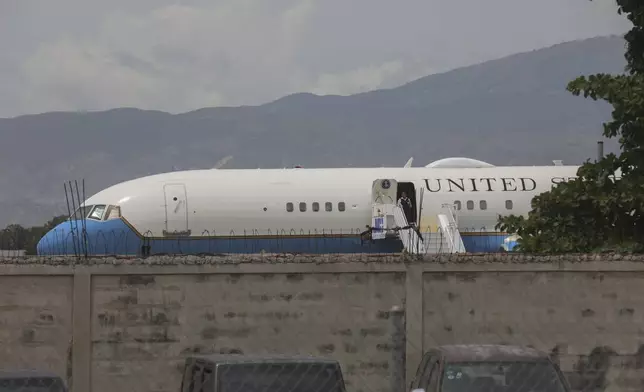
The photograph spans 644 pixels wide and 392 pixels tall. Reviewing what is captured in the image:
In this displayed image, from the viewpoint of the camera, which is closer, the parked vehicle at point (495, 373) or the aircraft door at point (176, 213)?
the parked vehicle at point (495, 373)

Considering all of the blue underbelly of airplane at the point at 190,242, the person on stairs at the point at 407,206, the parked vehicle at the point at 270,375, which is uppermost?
the person on stairs at the point at 407,206

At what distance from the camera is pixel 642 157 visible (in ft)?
79.5

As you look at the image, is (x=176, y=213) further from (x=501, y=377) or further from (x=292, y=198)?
(x=501, y=377)

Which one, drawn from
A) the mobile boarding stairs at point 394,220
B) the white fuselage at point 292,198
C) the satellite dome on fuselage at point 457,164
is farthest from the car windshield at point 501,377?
the satellite dome on fuselage at point 457,164

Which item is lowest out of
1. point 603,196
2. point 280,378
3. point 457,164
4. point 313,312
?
point 280,378

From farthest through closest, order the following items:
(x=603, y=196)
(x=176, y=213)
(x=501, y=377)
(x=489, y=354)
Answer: (x=176, y=213), (x=603, y=196), (x=489, y=354), (x=501, y=377)

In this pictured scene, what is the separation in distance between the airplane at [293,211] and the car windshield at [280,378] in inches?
837

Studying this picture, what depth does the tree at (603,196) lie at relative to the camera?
937 inches

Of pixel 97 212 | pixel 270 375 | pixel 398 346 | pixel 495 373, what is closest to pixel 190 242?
pixel 97 212

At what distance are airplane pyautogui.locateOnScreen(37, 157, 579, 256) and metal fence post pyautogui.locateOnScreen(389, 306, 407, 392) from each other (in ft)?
51.4

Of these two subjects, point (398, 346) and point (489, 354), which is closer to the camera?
point (489, 354)

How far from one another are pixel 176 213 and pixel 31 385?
2375cm

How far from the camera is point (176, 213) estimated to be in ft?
118

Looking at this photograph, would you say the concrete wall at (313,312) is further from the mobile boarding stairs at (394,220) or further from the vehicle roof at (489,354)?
the mobile boarding stairs at (394,220)
